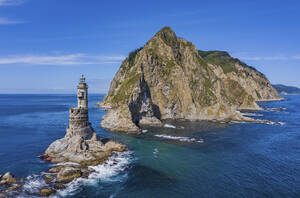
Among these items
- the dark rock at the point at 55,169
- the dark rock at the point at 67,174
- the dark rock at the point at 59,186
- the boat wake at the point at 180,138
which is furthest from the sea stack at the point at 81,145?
the boat wake at the point at 180,138

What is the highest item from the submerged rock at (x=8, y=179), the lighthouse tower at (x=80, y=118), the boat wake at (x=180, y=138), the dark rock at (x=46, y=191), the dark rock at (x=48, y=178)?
the lighthouse tower at (x=80, y=118)

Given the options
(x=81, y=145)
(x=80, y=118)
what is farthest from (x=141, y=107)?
(x=81, y=145)

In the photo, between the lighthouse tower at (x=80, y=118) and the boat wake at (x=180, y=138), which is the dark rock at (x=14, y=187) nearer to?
the lighthouse tower at (x=80, y=118)

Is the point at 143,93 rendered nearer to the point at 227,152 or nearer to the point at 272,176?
the point at 227,152

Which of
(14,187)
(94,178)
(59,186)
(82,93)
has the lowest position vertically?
(94,178)

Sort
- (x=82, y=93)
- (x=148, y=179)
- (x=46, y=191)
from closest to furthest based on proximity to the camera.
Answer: (x=46, y=191) → (x=148, y=179) → (x=82, y=93)

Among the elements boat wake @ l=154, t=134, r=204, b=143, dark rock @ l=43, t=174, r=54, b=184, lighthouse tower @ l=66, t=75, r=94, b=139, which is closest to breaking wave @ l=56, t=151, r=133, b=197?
dark rock @ l=43, t=174, r=54, b=184

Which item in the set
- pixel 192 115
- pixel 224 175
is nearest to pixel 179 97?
pixel 192 115

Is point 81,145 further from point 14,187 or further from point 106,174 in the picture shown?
point 14,187
